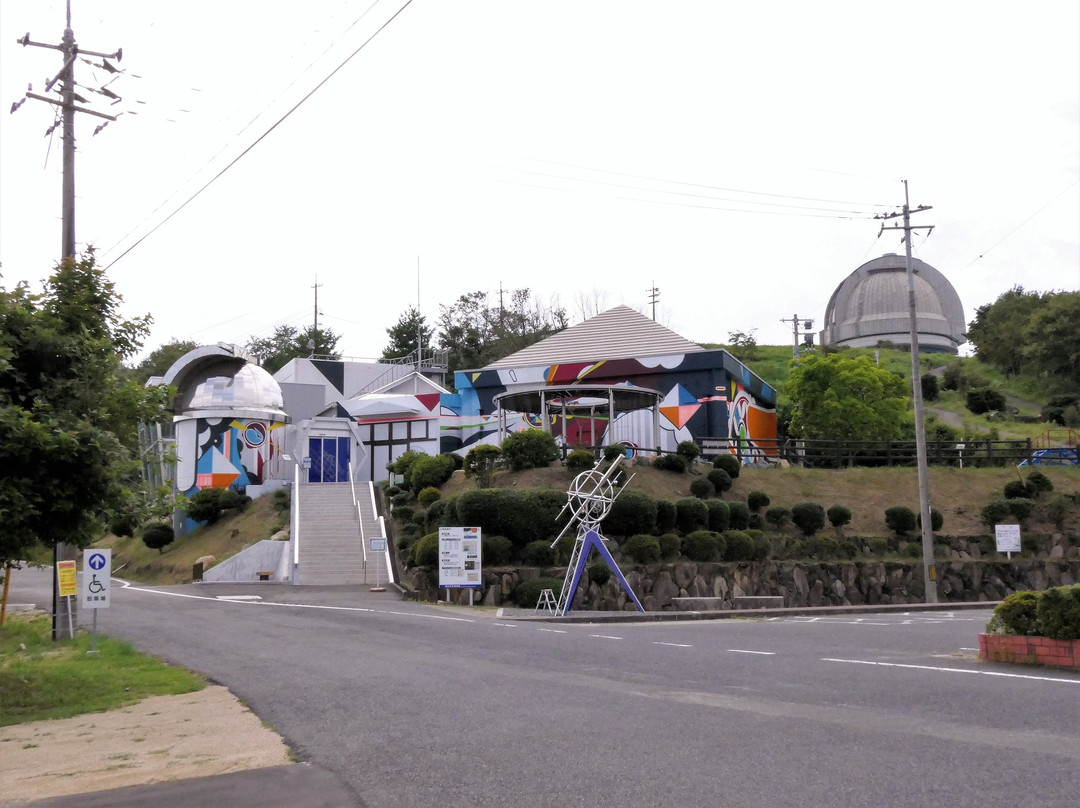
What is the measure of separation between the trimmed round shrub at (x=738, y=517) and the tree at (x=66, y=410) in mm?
21625

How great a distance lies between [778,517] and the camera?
109 feet

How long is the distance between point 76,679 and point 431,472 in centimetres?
2385

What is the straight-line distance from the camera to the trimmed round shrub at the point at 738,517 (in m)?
31.6

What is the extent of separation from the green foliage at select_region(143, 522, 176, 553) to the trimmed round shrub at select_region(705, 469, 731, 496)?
22.9 metres

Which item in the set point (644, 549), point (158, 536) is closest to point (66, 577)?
point (644, 549)

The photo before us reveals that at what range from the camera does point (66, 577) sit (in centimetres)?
1702

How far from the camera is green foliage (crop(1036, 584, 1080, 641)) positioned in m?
11.0

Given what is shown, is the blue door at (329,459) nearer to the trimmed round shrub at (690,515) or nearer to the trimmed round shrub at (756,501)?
the trimmed round shrub at (756,501)

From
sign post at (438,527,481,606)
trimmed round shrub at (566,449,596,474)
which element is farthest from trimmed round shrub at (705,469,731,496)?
sign post at (438,527,481,606)

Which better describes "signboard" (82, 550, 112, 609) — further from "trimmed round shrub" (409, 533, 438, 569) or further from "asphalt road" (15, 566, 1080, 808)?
"trimmed round shrub" (409, 533, 438, 569)

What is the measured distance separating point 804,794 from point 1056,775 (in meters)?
1.65

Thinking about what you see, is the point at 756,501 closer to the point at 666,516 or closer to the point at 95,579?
the point at 666,516

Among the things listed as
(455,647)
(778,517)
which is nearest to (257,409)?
(778,517)

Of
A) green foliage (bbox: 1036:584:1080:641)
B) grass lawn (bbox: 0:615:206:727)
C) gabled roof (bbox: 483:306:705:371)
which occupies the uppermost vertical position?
gabled roof (bbox: 483:306:705:371)
